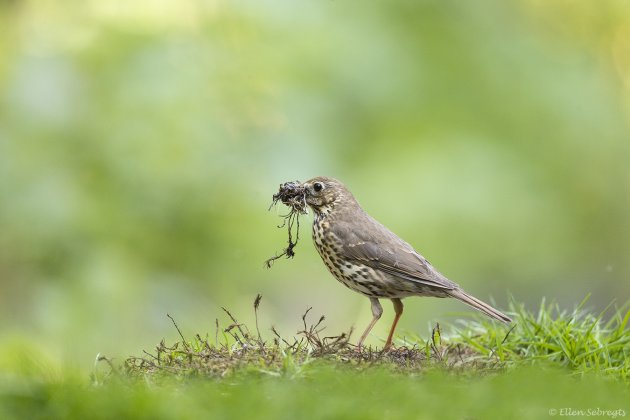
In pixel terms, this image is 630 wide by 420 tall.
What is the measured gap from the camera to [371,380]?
4.21m

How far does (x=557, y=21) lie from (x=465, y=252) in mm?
3920

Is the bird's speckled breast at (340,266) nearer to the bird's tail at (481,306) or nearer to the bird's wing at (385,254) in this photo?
the bird's wing at (385,254)

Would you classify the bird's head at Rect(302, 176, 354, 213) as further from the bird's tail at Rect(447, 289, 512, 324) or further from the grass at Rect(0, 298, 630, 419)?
the grass at Rect(0, 298, 630, 419)

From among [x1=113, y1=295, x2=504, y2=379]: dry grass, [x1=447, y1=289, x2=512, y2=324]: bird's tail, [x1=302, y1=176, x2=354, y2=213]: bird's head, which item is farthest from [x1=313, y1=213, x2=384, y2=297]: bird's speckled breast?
[x1=113, y1=295, x2=504, y2=379]: dry grass

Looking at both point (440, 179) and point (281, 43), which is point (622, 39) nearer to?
point (440, 179)

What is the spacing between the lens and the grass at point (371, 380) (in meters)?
3.67

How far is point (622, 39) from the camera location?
12922 mm

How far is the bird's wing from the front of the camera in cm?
603

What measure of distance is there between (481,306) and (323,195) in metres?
1.34

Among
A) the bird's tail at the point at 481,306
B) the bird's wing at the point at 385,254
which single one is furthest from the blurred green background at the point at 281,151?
the bird's tail at the point at 481,306

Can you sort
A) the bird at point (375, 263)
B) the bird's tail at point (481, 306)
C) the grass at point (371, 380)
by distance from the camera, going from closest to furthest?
the grass at point (371, 380) < the bird's tail at point (481, 306) < the bird at point (375, 263)

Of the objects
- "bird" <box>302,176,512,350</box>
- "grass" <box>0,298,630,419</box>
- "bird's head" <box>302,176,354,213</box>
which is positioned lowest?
"grass" <box>0,298,630,419</box>

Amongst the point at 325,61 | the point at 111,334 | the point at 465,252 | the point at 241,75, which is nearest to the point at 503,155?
the point at 465,252

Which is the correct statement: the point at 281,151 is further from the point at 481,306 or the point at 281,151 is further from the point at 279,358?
the point at 279,358
